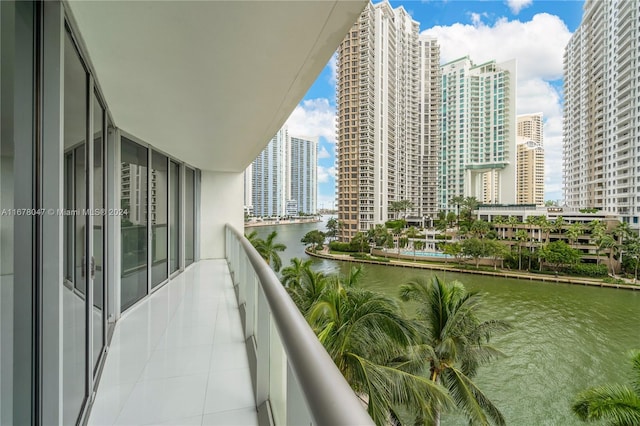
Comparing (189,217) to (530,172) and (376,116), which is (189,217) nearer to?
(376,116)

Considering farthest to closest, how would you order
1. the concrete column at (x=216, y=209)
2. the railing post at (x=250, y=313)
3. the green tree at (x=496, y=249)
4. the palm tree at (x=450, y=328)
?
the green tree at (x=496, y=249) → the palm tree at (x=450, y=328) → the concrete column at (x=216, y=209) → the railing post at (x=250, y=313)

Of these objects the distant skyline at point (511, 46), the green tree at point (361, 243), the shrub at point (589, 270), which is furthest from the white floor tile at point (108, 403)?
the distant skyline at point (511, 46)

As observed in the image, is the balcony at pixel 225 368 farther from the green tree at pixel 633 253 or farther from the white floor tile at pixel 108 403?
the green tree at pixel 633 253

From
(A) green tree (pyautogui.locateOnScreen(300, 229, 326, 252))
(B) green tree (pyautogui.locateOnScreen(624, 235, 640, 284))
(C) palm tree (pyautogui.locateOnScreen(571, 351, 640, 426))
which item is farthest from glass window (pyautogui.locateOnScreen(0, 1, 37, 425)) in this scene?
(B) green tree (pyautogui.locateOnScreen(624, 235, 640, 284))

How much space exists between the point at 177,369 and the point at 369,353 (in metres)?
3.75

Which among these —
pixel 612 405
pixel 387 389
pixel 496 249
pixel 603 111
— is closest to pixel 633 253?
pixel 496 249

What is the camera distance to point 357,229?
4156 centimetres

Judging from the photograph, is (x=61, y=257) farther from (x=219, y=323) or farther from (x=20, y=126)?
(x=219, y=323)

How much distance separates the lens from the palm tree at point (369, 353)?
4129 mm

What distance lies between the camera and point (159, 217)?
15.3ft

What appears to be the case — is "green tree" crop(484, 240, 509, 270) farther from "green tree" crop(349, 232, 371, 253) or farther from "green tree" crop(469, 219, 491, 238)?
"green tree" crop(349, 232, 371, 253)

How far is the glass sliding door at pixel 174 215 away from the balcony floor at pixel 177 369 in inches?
61.7

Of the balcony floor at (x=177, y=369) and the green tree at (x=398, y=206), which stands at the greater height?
the green tree at (x=398, y=206)

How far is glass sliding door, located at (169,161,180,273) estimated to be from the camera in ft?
16.9
